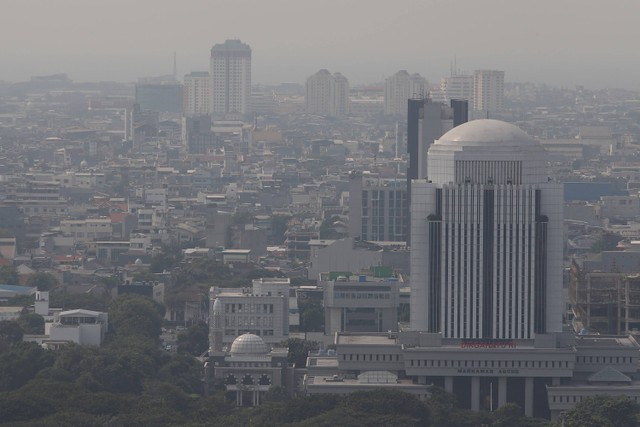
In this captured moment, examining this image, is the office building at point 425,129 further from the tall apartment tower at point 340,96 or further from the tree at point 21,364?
the tall apartment tower at point 340,96

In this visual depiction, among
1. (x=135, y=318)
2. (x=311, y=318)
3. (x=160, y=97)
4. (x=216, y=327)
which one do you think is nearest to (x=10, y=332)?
(x=135, y=318)

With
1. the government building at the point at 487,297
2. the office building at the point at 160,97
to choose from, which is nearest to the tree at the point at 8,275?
the government building at the point at 487,297

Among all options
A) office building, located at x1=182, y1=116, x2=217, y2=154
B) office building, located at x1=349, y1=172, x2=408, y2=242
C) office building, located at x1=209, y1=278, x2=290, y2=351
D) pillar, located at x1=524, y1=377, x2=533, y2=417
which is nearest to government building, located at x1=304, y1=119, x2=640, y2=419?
pillar, located at x1=524, y1=377, x2=533, y2=417

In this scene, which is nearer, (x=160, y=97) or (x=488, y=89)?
(x=488, y=89)

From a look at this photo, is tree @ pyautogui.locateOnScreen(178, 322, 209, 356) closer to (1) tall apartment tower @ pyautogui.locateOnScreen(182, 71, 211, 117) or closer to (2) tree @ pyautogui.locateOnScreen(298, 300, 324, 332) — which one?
(2) tree @ pyautogui.locateOnScreen(298, 300, 324, 332)

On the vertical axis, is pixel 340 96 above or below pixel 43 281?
above

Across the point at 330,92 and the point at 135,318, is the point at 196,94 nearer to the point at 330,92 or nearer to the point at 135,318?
the point at 330,92
